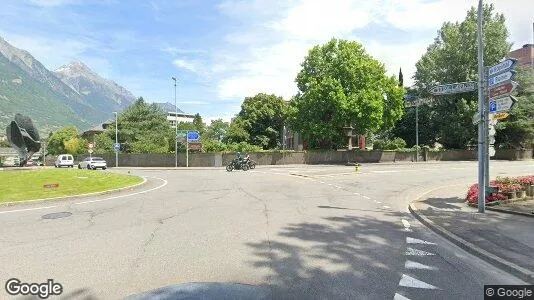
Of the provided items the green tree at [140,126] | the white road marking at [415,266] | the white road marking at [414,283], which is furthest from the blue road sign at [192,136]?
the white road marking at [414,283]

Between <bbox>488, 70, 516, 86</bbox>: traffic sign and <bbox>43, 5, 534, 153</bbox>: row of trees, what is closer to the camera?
<bbox>488, 70, 516, 86</bbox>: traffic sign

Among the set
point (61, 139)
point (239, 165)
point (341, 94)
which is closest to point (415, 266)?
point (239, 165)

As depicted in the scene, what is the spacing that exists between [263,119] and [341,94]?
103 feet

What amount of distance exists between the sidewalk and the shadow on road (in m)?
1.36

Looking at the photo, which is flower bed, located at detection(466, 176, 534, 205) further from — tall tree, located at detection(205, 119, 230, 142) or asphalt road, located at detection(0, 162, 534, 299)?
tall tree, located at detection(205, 119, 230, 142)

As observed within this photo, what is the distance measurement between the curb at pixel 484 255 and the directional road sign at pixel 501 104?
4.20 metres

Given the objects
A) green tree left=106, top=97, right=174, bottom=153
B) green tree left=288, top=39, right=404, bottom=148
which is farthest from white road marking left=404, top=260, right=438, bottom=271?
green tree left=106, top=97, right=174, bottom=153

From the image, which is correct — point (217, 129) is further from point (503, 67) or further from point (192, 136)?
point (503, 67)

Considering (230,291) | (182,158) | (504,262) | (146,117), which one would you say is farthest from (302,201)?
(146,117)

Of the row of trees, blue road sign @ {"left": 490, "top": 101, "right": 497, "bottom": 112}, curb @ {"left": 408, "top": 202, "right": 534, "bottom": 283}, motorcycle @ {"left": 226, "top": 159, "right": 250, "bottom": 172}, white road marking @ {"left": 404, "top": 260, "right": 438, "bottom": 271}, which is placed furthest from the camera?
the row of trees

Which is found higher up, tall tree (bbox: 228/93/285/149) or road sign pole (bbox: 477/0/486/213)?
tall tree (bbox: 228/93/285/149)

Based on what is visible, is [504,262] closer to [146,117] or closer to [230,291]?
[230,291]

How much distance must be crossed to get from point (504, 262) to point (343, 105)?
133ft

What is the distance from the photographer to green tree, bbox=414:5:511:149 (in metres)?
55.0
